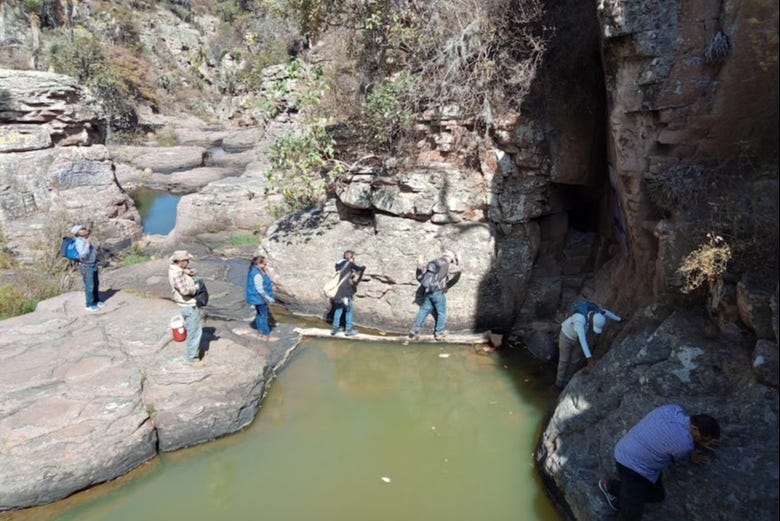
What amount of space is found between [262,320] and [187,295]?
1975mm

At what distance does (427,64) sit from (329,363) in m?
5.30

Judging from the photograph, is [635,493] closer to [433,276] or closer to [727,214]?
[727,214]

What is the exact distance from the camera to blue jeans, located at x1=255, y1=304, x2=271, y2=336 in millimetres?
8777

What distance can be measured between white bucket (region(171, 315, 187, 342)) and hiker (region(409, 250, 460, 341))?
3491 millimetres

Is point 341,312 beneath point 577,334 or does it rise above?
beneath

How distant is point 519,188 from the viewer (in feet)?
30.3

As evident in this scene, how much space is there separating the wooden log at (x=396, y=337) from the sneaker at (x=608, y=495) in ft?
12.7

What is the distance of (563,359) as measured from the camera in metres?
7.38

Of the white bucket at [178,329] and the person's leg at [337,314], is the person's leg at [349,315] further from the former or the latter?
the white bucket at [178,329]

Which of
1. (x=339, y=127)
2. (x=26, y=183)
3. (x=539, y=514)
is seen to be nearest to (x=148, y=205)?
(x=26, y=183)

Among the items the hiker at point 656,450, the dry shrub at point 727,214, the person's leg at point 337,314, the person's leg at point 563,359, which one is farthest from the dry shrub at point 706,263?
the person's leg at point 337,314

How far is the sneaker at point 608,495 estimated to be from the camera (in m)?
4.92

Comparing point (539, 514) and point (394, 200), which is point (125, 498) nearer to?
point (539, 514)

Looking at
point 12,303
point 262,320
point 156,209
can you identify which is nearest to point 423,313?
point 262,320
